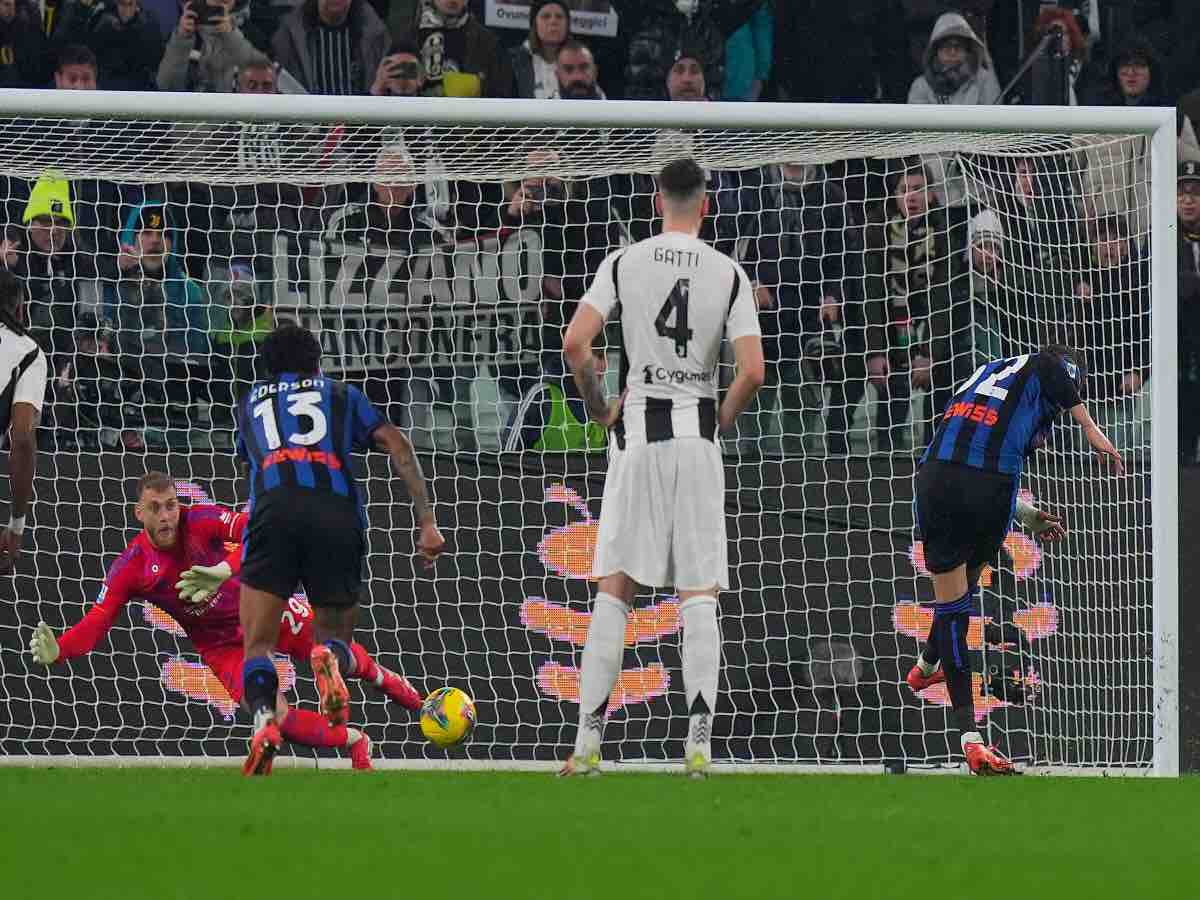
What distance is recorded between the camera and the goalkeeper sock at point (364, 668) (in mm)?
7024

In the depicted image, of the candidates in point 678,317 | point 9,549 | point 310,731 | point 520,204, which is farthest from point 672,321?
point 9,549

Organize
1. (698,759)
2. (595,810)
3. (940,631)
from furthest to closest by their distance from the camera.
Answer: (940,631)
(698,759)
(595,810)

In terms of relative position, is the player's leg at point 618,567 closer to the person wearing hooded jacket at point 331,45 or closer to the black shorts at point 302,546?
the black shorts at point 302,546

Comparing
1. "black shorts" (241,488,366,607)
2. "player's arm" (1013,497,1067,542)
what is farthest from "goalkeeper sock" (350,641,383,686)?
"player's arm" (1013,497,1067,542)

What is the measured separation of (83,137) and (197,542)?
217cm

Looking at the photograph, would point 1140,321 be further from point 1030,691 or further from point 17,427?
point 17,427

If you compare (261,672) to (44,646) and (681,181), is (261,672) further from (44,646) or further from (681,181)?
(681,181)

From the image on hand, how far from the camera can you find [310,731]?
7.14m

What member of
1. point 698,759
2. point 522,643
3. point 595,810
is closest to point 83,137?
point 522,643

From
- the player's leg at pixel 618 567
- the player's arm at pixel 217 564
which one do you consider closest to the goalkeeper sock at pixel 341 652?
the player's arm at pixel 217 564

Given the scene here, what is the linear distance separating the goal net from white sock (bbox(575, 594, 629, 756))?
258 cm

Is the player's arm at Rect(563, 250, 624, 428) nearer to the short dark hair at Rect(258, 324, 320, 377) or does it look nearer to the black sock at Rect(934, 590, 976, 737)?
the short dark hair at Rect(258, 324, 320, 377)

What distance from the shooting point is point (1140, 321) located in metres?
9.35

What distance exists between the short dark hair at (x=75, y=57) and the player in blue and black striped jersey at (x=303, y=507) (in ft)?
13.6
